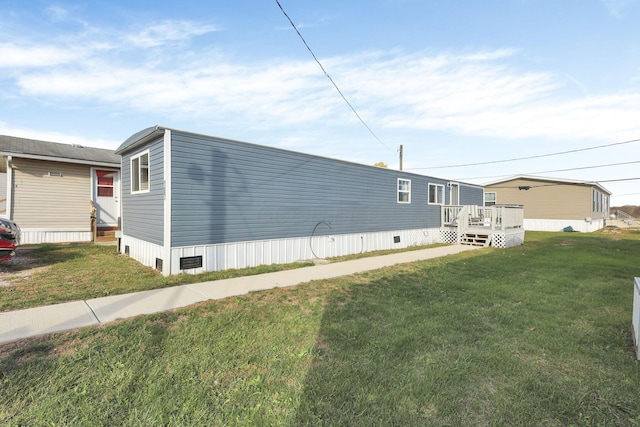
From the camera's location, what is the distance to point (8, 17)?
704 centimetres

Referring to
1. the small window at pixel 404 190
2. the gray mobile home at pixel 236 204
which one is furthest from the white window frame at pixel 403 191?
the gray mobile home at pixel 236 204

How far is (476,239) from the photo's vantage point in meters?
13.6

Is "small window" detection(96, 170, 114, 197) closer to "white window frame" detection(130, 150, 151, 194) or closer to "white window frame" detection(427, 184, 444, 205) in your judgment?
"white window frame" detection(130, 150, 151, 194)

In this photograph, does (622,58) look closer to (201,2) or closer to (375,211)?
(375,211)

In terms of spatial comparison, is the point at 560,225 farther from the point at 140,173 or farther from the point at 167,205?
the point at 140,173

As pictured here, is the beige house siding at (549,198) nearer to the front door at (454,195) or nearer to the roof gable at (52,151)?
the front door at (454,195)

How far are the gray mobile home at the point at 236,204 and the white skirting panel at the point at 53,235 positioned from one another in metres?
3.22

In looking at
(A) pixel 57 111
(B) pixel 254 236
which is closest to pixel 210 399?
(B) pixel 254 236

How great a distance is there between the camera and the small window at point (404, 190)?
1263cm

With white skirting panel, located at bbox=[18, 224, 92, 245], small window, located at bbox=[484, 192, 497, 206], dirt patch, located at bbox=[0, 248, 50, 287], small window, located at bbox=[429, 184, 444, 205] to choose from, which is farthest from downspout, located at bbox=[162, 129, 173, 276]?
small window, located at bbox=[484, 192, 497, 206]

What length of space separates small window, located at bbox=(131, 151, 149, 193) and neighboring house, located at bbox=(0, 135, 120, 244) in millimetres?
4107

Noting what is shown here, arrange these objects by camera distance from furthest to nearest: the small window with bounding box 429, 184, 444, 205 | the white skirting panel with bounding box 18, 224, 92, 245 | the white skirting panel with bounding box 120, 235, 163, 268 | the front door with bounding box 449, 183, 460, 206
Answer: the front door with bounding box 449, 183, 460, 206
the small window with bounding box 429, 184, 444, 205
the white skirting panel with bounding box 18, 224, 92, 245
the white skirting panel with bounding box 120, 235, 163, 268

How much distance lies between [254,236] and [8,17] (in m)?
7.63

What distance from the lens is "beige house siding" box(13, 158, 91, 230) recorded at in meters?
10.1
